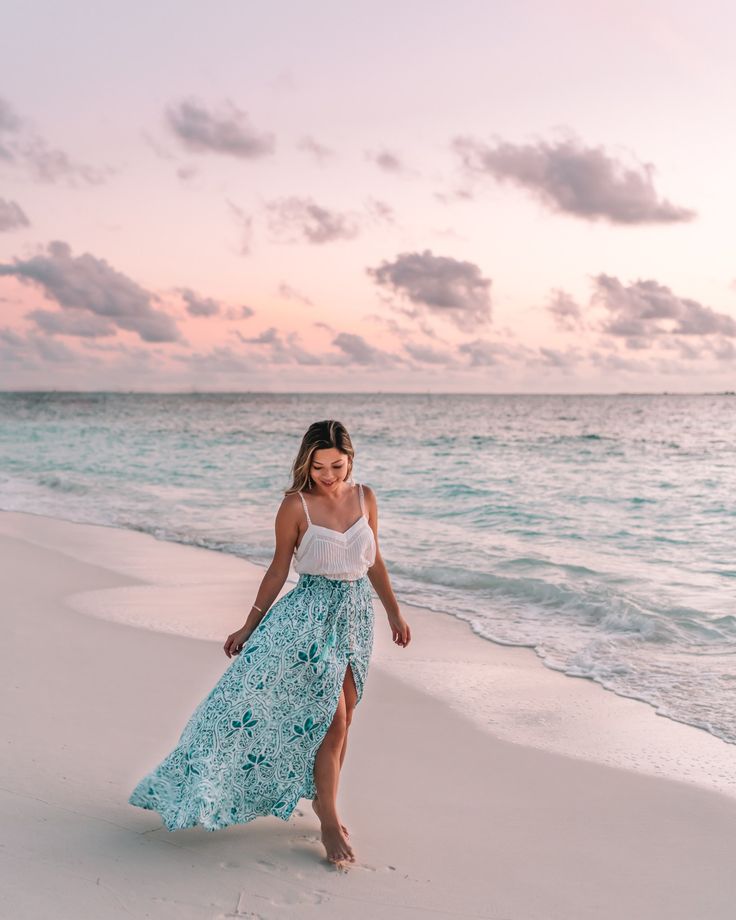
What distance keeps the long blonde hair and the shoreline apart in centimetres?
244

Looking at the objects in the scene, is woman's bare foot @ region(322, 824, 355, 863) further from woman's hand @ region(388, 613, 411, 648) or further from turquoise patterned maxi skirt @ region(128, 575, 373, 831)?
woman's hand @ region(388, 613, 411, 648)

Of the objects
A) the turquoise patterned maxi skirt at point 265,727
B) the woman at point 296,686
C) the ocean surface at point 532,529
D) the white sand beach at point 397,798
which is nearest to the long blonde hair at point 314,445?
the woman at point 296,686

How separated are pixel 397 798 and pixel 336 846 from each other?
86cm

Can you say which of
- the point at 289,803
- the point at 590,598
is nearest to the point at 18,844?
the point at 289,803

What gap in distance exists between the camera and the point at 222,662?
6.60m

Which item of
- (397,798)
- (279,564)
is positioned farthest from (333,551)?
(397,798)

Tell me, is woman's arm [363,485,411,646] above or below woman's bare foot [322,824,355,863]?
above

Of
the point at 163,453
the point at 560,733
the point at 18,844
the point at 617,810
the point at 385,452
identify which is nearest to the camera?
the point at 18,844

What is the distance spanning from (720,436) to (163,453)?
30375mm

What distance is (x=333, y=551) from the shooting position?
374cm

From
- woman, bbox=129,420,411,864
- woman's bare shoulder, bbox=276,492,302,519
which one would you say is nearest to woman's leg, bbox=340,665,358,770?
woman, bbox=129,420,411,864

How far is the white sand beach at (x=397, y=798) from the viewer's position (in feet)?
10.9

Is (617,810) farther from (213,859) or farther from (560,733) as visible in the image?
(213,859)

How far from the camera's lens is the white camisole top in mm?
3730
